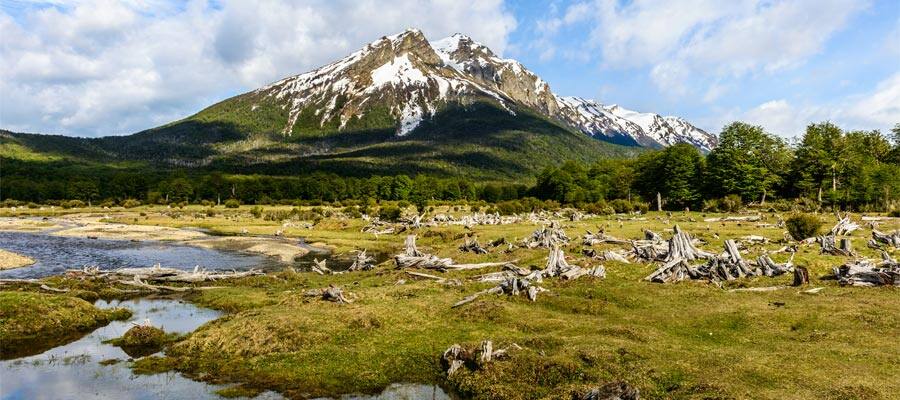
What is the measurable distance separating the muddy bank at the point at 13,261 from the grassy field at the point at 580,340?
102 ft

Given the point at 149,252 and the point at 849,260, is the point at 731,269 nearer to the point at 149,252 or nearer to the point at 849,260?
the point at 849,260

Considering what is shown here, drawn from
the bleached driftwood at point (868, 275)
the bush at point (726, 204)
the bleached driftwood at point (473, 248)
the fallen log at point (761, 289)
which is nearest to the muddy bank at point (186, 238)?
the bleached driftwood at point (473, 248)

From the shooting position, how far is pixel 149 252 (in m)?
69.8

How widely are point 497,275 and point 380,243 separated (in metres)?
40.6

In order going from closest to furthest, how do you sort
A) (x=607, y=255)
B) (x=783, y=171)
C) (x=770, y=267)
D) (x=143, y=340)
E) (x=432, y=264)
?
(x=143, y=340) < (x=770, y=267) < (x=607, y=255) < (x=432, y=264) < (x=783, y=171)

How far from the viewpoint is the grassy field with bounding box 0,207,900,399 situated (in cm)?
1872

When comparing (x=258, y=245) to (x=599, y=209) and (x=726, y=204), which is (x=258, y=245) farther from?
(x=726, y=204)

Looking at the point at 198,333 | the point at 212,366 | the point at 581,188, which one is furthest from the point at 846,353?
the point at 581,188

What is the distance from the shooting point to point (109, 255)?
6575cm

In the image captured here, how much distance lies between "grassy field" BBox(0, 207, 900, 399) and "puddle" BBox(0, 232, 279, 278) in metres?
24.1

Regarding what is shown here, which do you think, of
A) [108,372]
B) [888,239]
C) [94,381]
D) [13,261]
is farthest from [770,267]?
[13,261]

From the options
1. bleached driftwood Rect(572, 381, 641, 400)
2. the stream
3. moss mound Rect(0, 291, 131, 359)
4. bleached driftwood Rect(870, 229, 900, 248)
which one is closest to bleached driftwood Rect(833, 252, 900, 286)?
bleached driftwood Rect(870, 229, 900, 248)

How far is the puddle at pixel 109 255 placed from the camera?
55956 mm

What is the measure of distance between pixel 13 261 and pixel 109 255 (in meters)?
10.7
